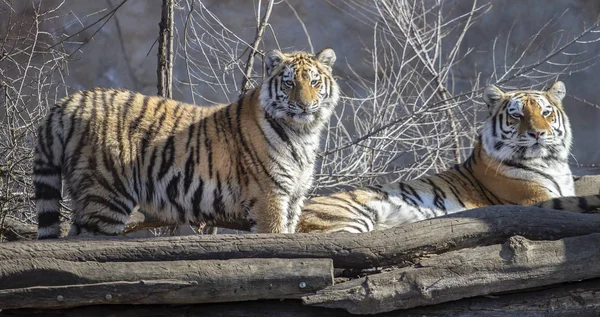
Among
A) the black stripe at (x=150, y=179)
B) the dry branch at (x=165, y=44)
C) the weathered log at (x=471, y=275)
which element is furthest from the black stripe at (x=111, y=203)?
the dry branch at (x=165, y=44)

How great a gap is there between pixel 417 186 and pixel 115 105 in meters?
2.35

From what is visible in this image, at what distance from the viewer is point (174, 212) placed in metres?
4.60

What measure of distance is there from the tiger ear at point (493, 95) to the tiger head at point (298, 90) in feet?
4.99

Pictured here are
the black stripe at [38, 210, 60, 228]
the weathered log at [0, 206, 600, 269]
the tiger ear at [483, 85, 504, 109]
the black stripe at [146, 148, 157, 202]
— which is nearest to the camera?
the weathered log at [0, 206, 600, 269]

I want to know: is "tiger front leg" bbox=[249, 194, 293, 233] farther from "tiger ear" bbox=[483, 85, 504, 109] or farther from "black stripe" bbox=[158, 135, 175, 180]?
"tiger ear" bbox=[483, 85, 504, 109]

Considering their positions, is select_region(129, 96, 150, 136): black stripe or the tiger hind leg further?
select_region(129, 96, 150, 136): black stripe

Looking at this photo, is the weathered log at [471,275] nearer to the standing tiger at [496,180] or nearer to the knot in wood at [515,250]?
the knot in wood at [515,250]

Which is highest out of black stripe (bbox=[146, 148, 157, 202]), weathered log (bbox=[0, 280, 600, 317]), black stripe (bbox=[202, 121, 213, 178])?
black stripe (bbox=[202, 121, 213, 178])

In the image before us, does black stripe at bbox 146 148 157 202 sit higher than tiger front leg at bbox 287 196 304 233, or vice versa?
black stripe at bbox 146 148 157 202

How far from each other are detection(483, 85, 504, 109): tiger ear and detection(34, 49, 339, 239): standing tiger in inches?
62.7

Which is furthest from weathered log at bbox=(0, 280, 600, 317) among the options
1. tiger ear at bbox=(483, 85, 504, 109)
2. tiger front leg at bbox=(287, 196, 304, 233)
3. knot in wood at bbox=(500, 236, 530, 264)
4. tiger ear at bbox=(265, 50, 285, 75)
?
tiger ear at bbox=(483, 85, 504, 109)

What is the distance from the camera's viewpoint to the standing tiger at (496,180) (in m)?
5.47

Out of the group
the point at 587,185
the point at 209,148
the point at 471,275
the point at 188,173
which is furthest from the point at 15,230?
the point at 587,185

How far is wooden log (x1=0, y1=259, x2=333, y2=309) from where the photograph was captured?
3.36 m
